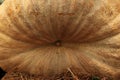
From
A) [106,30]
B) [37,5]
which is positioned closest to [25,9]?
[37,5]

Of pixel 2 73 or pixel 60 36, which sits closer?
pixel 60 36

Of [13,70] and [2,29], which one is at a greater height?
[2,29]

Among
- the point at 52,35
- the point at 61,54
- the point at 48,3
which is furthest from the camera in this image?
the point at 61,54

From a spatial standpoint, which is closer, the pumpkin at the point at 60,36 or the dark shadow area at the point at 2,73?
the pumpkin at the point at 60,36

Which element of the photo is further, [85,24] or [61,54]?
[61,54]

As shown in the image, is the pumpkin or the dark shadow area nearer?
the pumpkin

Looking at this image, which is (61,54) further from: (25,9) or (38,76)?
(25,9)

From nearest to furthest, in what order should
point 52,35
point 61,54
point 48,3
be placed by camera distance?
point 48,3
point 52,35
point 61,54
